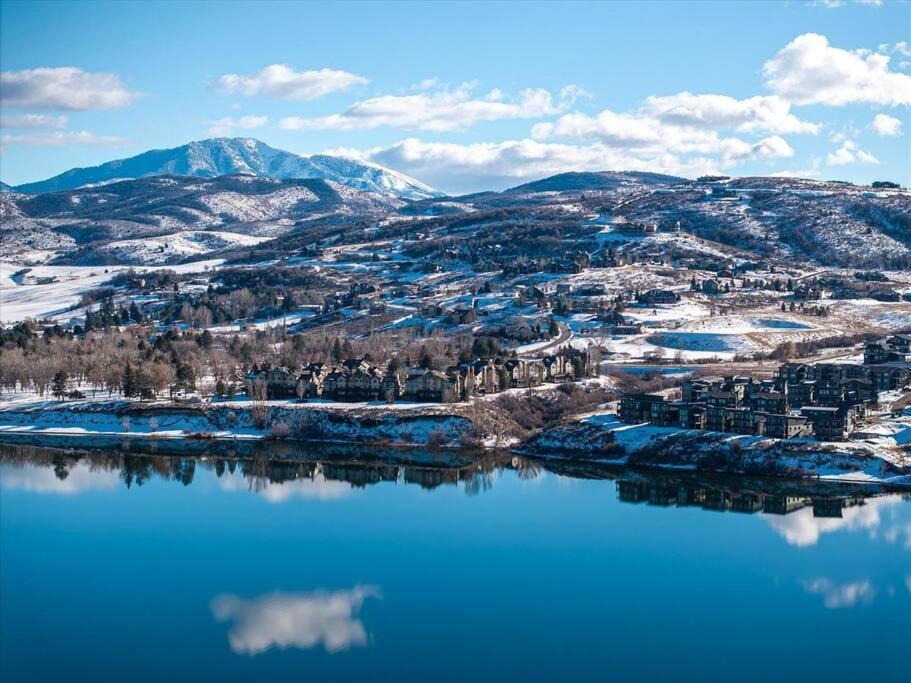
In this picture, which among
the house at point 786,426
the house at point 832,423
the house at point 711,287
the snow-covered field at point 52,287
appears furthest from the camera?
the snow-covered field at point 52,287

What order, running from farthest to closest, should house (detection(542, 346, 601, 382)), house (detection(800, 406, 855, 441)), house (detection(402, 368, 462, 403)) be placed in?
1. house (detection(542, 346, 601, 382))
2. house (detection(402, 368, 462, 403))
3. house (detection(800, 406, 855, 441))

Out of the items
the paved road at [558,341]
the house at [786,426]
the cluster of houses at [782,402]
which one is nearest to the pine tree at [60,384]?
the paved road at [558,341]

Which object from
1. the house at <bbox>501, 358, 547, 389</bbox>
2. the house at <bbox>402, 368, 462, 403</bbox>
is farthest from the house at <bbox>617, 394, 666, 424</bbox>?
the house at <bbox>501, 358, 547, 389</bbox>

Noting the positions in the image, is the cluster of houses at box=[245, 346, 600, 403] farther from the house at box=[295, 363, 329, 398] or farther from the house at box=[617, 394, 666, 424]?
the house at box=[617, 394, 666, 424]

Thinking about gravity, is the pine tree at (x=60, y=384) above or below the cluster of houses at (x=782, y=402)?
above

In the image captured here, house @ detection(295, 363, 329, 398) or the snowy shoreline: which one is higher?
house @ detection(295, 363, 329, 398)

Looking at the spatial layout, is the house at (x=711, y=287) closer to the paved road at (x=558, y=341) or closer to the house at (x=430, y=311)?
the paved road at (x=558, y=341)

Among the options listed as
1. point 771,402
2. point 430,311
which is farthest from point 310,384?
point 430,311
